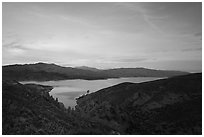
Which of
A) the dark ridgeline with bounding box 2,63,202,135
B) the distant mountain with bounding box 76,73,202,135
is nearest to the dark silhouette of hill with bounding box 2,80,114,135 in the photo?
the dark ridgeline with bounding box 2,63,202,135

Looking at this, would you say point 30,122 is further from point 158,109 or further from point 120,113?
point 158,109

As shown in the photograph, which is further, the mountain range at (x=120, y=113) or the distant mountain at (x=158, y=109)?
the distant mountain at (x=158, y=109)

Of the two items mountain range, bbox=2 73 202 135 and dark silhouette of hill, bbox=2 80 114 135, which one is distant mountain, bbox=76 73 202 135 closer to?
mountain range, bbox=2 73 202 135

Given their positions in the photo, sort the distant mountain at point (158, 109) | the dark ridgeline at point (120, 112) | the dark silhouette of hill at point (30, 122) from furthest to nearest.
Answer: the distant mountain at point (158, 109), the dark ridgeline at point (120, 112), the dark silhouette of hill at point (30, 122)

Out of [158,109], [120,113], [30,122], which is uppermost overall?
[30,122]

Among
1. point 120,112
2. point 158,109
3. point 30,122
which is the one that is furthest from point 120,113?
point 30,122

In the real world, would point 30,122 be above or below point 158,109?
above

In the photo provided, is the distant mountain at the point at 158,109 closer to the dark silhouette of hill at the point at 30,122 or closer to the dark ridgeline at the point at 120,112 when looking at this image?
the dark ridgeline at the point at 120,112

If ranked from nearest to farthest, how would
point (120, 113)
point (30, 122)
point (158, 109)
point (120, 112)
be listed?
point (30, 122) → point (120, 113) → point (120, 112) → point (158, 109)

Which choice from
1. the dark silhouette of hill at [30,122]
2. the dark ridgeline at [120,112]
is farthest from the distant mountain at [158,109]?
the dark silhouette of hill at [30,122]
